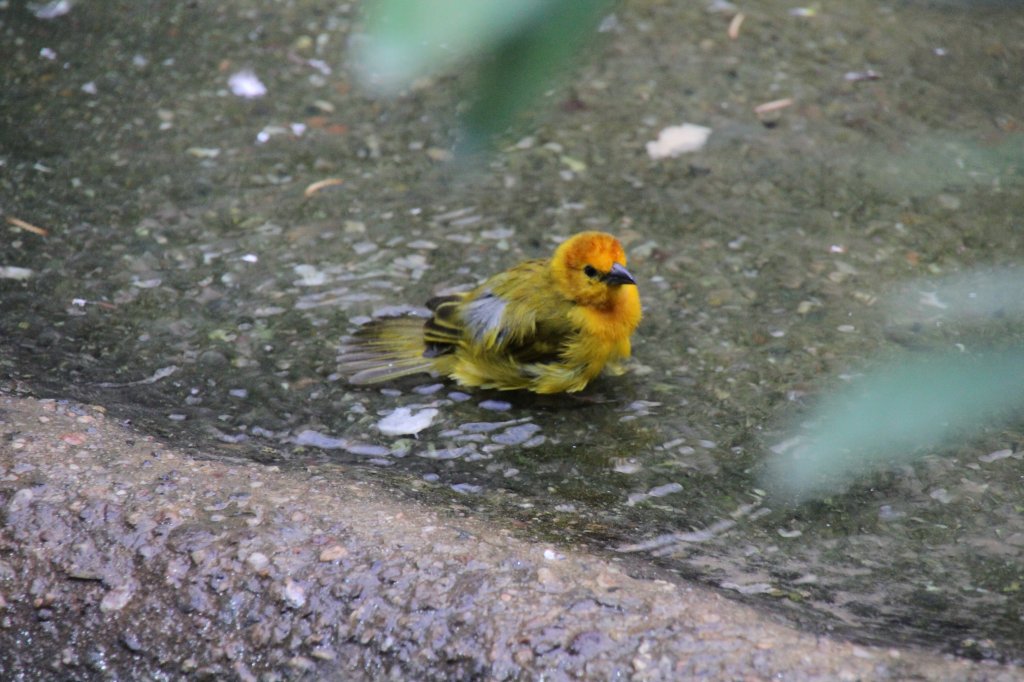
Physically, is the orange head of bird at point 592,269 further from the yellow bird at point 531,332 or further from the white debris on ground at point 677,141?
the white debris on ground at point 677,141

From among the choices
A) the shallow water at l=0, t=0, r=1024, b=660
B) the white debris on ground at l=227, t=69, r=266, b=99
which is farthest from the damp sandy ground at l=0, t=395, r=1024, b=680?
the white debris on ground at l=227, t=69, r=266, b=99

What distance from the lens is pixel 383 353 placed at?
12.3 ft

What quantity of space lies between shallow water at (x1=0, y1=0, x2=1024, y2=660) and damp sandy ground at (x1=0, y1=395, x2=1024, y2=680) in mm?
223

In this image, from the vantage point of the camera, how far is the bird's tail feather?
12.2 ft

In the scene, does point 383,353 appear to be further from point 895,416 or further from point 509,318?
point 895,416

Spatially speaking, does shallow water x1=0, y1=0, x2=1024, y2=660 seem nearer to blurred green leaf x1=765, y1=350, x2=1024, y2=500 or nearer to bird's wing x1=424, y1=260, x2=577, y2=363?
blurred green leaf x1=765, y1=350, x2=1024, y2=500

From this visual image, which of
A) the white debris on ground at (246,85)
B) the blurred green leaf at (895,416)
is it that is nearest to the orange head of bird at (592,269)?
the blurred green leaf at (895,416)

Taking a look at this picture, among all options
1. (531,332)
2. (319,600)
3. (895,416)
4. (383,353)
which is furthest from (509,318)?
(895,416)

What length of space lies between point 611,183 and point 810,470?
1.85 m

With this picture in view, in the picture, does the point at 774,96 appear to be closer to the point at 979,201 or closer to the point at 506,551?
the point at 979,201

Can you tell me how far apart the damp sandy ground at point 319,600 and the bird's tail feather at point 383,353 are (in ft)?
2.71

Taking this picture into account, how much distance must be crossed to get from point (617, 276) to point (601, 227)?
96cm

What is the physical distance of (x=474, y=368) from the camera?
3.72 m

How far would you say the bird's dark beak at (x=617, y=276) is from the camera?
11.8ft
